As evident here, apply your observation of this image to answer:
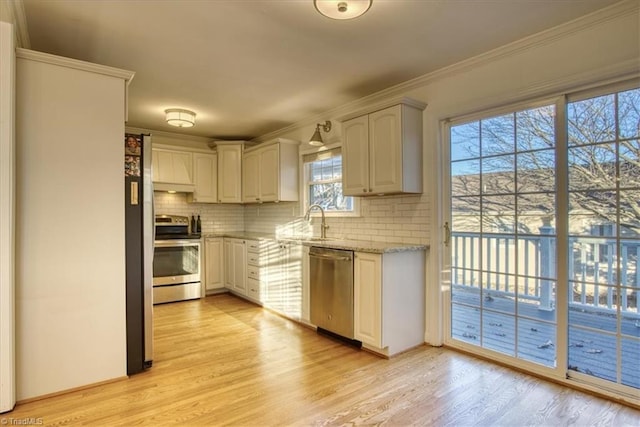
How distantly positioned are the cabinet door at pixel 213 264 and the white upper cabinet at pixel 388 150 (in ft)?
8.99

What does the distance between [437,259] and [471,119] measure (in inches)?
49.2

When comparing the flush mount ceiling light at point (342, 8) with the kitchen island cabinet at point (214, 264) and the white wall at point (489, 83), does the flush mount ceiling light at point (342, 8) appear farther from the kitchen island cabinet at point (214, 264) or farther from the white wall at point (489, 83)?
the kitchen island cabinet at point (214, 264)

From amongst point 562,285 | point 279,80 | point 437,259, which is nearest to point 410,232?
point 437,259

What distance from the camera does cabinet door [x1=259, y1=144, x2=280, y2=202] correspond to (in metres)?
4.65

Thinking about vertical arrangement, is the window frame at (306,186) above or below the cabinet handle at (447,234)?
above

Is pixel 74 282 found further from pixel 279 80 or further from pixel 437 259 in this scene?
pixel 437 259

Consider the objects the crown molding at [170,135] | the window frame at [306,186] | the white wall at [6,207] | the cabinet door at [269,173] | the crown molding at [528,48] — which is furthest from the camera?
the crown molding at [170,135]

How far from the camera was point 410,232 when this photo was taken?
3355mm

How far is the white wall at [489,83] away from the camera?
7.16ft

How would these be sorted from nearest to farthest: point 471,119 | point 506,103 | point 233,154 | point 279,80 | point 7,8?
point 7,8 → point 506,103 → point 471,119 → point 279,80 → point 233,154

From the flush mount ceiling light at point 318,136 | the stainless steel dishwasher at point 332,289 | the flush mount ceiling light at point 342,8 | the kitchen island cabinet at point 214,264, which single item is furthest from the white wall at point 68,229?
the kitchen island cabinet at point 214,264

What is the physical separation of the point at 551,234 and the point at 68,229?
3335 millimetres

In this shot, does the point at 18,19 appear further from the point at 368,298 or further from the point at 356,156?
the point at 368,298

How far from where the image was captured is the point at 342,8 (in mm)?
2029
